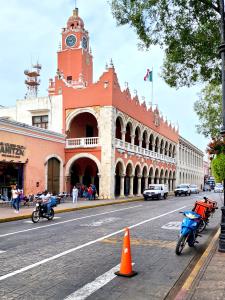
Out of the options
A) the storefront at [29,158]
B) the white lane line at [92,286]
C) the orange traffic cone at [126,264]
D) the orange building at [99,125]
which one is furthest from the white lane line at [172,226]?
the orange building at [99,125]

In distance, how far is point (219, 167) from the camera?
9.66 m

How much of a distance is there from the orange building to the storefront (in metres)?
2.19

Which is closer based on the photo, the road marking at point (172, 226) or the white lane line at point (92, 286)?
the white lane line at point (92, 286)

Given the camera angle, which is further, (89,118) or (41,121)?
(89,118)

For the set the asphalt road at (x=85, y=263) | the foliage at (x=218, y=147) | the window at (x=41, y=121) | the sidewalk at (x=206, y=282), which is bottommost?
the asphalt road at (x=85, y=263)

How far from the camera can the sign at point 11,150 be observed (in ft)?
78.3

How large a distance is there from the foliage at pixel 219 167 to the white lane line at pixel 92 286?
4099 millimetres

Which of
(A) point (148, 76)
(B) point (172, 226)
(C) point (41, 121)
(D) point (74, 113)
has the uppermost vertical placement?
(A) point (148, 76)

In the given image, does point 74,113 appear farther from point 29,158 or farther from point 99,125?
point 29,158

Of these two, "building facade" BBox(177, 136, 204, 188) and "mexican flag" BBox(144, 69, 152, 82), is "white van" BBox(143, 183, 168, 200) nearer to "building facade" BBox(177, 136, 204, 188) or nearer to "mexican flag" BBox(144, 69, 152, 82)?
"mexican flag" BBox(144, 69, 152, 82)

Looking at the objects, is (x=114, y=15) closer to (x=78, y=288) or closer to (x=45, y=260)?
(x=45, y=260)

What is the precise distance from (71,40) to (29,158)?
20393mm

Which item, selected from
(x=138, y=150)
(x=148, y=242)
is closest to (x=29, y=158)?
(x=138, y=150)

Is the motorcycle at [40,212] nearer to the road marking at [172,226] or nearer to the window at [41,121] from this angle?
the road marking at [172,226]
